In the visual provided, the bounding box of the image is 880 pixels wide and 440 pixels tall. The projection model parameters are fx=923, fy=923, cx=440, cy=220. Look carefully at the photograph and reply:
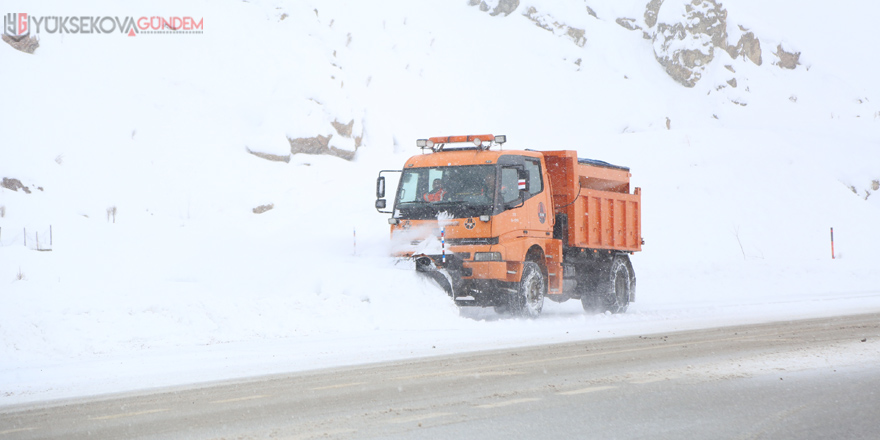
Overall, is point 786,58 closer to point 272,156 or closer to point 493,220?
point 272,156

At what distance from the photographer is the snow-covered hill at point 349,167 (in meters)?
12.6

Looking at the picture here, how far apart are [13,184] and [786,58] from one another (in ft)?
191

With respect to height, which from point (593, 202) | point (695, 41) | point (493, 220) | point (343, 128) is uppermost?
point (695, 41)

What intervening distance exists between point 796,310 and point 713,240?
14.4 m

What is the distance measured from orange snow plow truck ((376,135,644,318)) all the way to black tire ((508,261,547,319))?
0.06ft

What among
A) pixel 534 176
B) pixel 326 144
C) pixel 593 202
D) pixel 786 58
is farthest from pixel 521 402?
pixel 786 58

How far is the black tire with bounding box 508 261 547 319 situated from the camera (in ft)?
50.4

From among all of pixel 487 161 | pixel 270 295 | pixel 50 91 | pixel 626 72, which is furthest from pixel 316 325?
pixel 626 72

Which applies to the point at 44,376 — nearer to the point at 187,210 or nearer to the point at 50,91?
the point at 187,210

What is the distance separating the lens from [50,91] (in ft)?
114

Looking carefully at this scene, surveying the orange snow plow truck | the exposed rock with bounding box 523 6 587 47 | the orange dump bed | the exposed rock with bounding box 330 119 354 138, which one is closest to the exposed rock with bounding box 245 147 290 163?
the exposed rock with bounding box 330 119 354 138

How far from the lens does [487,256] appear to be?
15.0 m

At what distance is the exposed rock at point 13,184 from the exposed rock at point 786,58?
2219 inches

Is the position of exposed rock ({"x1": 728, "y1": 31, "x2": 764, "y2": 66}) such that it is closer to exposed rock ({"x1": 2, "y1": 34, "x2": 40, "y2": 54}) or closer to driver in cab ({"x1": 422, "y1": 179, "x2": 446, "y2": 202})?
exposed rock ({"x1": 2, "y1": 34, "x2": 40, "y2": 54})
